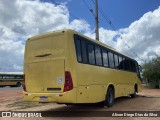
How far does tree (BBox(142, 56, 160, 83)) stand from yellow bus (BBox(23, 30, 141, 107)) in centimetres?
3331

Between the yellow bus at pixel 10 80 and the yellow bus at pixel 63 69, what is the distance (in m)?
41.1

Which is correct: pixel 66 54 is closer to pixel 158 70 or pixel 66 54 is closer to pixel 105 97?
pixel 105 97

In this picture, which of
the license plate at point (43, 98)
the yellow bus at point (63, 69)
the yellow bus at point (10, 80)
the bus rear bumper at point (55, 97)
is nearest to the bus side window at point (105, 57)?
the yellow bus at point (63, 69)

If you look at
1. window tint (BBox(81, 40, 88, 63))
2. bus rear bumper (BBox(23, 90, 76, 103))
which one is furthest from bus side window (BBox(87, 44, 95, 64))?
bus rear bumper (BBox(23, 90, 76, 103))

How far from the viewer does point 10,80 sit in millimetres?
53500

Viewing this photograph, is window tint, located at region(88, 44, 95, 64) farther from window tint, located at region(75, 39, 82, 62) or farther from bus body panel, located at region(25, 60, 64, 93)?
bus body panel, located at region(25, 60, 64, 93)

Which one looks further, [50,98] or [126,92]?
[126,92]

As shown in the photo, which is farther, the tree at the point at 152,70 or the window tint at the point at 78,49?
the tree at the point at 152,70

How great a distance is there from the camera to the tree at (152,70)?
148 feet

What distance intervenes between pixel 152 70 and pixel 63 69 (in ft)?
122

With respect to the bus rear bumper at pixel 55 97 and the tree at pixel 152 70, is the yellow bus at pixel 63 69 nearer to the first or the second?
the bus rear bumper at pixel 55 97

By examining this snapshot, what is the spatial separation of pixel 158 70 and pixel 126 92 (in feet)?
92.5

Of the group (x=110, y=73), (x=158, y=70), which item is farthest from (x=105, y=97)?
(x=158, y=70)

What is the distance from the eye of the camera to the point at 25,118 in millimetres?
10656
